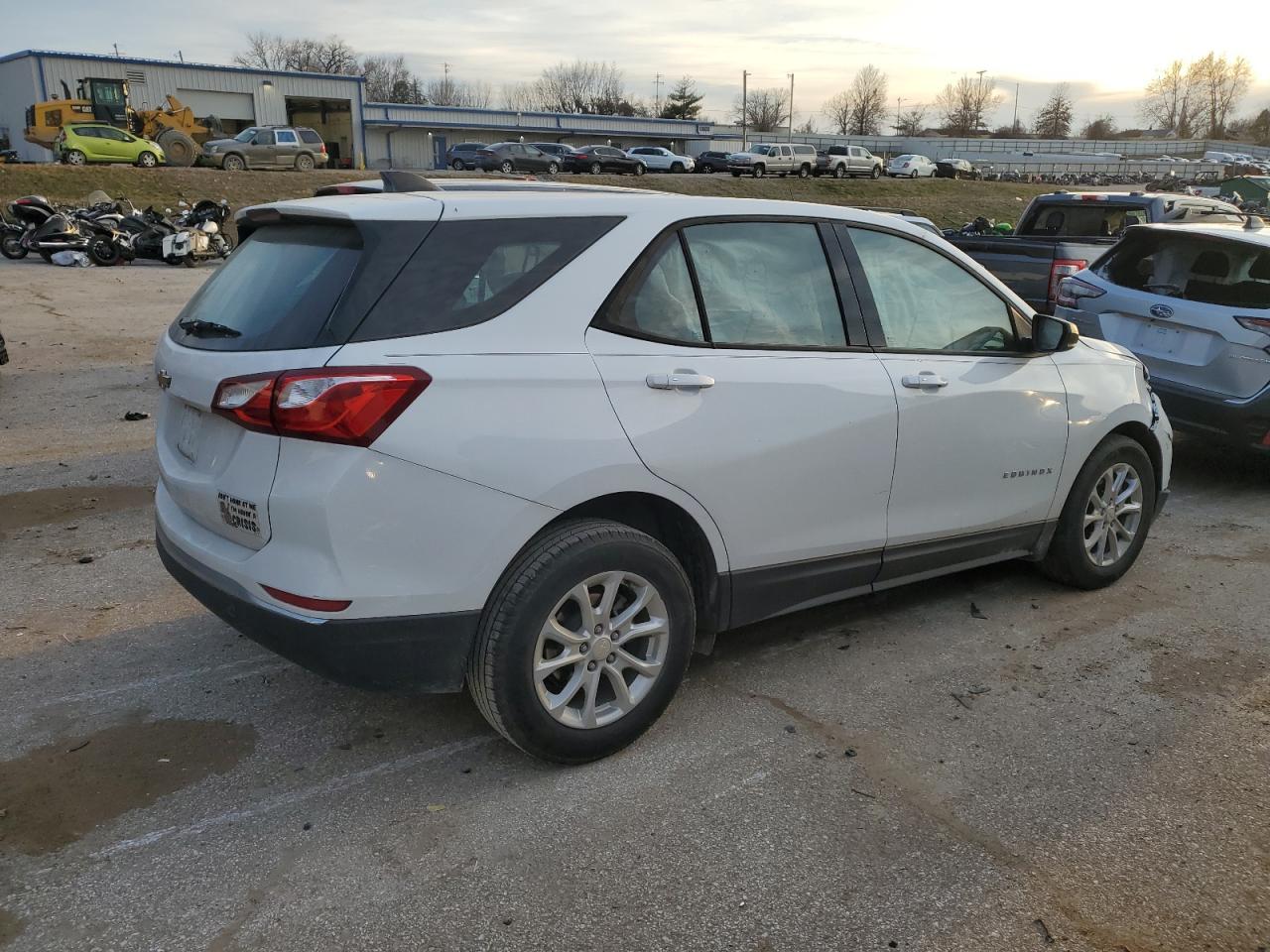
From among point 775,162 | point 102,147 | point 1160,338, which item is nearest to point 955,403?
point 1160,338

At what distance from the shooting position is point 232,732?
138 inches

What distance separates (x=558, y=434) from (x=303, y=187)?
32.9 m

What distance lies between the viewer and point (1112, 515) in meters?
4.92

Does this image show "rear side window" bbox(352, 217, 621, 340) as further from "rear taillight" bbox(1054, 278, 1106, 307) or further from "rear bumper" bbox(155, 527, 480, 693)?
"rear taillight" bbox(1054, 278, 1106, 307)

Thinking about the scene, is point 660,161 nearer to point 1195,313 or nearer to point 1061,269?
point 1061,269

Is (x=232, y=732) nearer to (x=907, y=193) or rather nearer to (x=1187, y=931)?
(x=1187, y=931)

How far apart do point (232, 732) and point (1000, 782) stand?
8.57 feet

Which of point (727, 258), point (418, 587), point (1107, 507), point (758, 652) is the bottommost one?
point (758, 652)

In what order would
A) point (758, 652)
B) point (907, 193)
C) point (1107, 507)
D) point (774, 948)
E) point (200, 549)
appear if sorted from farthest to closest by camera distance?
point (907, 193) → point (1107, 507) → point (758, 652) → point (200, 549) → point (774, 948)

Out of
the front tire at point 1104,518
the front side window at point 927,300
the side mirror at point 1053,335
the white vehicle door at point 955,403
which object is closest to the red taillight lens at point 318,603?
the white vehicle door at point 955,403

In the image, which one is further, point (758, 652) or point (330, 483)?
point (758, 652)

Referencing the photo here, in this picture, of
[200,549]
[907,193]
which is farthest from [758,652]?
[907,193]

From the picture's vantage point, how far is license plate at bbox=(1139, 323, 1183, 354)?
6.78m

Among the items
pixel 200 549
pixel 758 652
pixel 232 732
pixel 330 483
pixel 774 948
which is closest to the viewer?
pixel 774 948
